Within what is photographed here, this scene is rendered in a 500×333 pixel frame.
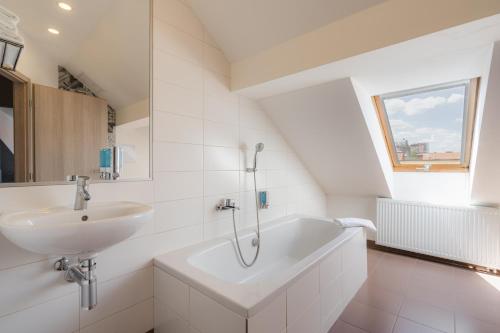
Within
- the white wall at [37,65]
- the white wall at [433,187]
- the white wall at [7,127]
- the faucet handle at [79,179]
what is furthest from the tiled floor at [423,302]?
the white wall at [37,65]

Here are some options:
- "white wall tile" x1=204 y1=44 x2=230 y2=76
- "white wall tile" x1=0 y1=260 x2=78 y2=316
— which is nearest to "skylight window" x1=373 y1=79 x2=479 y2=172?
"white wall tile" x1=204 y1=44 x2=230 y2=76

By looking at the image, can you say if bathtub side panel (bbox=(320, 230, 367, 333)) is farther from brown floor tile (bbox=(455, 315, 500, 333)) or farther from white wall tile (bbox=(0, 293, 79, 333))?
white wall tile (bbox=(0, 293, 79, 333))

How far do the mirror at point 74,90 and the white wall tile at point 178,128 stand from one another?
81 mm

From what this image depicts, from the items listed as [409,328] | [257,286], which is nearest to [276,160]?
[257,286]

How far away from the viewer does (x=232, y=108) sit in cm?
221

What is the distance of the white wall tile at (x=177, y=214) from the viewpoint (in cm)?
164

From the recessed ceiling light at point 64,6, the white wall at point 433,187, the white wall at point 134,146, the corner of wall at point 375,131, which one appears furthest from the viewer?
the white wall at point 433,187

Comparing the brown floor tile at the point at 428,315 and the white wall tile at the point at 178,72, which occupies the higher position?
the white wall tile at the point at 178,72

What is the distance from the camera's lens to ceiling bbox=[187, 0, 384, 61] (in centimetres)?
152

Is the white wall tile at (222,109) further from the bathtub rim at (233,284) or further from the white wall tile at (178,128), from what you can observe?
the bathtub rim at (233,284)

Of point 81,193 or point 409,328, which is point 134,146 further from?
point 409,328

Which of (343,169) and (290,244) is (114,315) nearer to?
(290,244)

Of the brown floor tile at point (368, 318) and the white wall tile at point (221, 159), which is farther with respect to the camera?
the white wall tile at point (221, 159)

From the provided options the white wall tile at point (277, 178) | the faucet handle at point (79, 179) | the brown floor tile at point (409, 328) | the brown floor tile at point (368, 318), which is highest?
the faucet handle at point (79, 179)
